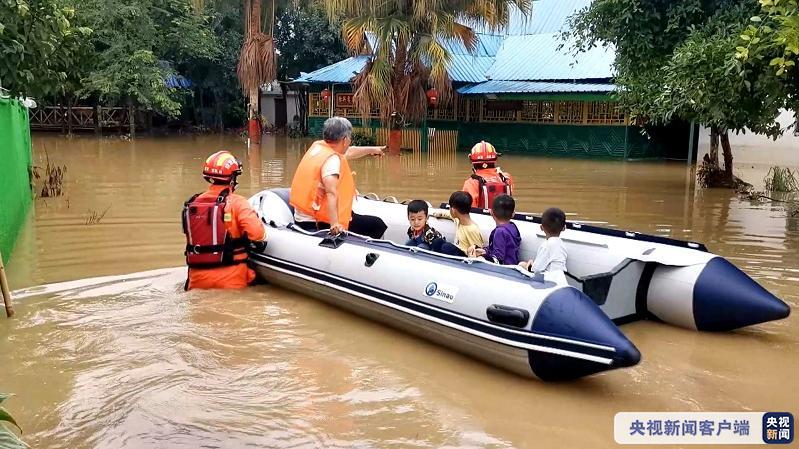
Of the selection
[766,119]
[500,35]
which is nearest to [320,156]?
[766,119]

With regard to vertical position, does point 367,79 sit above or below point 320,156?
above

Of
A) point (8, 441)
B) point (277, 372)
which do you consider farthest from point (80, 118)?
point (8, 441)

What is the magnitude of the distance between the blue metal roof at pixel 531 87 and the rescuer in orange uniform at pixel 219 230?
15.7 meters

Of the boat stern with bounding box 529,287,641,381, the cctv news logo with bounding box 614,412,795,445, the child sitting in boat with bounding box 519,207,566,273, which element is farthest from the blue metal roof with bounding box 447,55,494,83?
the cctv news logo with bounding box 614,412,795,445

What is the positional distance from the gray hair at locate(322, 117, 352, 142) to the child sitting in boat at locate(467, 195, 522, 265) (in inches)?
56.3

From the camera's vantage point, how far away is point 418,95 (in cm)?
1945

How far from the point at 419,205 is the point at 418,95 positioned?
1393cm

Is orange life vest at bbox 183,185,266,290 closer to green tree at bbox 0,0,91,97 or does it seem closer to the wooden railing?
green tree at bbox 0,0,91,97

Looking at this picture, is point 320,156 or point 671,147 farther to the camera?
point 671,147

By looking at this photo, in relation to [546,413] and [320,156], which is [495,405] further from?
[320,156]

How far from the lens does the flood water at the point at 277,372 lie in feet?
12.8

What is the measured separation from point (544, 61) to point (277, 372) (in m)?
20.3

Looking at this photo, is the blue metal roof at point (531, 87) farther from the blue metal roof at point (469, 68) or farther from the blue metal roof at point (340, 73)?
the blue metal roof at point (340, 73)

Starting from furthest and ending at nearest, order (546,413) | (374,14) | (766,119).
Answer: (374,14) → (766,119) → (546,413)
